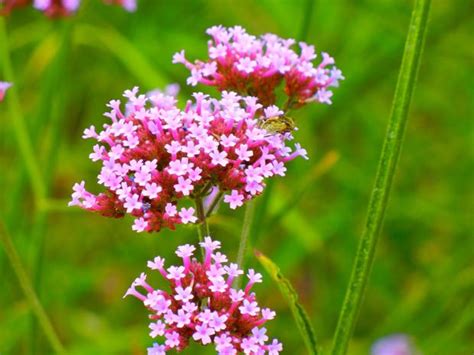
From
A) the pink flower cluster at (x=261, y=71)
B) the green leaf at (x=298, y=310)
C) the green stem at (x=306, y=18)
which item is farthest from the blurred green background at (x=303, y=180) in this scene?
the green leaf at (x=298, y=310)

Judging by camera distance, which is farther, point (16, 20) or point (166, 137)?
point (16, 20)

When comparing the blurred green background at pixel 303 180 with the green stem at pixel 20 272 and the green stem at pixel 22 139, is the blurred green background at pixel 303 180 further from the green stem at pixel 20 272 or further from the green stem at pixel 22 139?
the green stem at pixel 20 272

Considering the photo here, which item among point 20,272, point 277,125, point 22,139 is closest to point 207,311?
point 277,125

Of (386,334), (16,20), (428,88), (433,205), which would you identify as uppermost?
(16,20)

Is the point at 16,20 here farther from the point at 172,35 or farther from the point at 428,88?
A: the point at 428,88

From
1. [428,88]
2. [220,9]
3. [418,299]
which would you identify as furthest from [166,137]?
[428,88]

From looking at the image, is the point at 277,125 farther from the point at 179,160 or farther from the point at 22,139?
the point at 22,139

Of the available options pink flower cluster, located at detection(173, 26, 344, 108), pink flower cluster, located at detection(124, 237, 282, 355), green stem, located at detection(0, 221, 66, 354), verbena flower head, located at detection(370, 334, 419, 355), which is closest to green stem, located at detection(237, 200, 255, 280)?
pink flower cluster, located at detection(124, 237, 282, 355)
